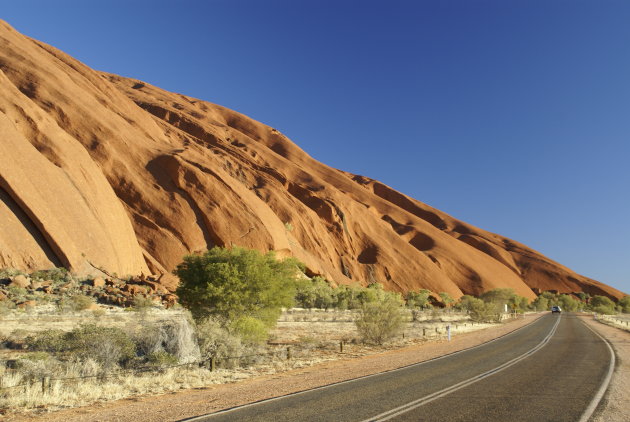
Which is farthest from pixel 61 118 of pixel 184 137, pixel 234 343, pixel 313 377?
pixel 313 377

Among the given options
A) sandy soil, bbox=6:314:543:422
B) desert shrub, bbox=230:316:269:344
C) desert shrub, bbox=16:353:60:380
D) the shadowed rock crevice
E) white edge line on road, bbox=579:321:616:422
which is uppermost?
the shadowed rock crevice

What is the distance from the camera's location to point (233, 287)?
19.1m

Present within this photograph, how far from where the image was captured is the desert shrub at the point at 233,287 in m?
19.0

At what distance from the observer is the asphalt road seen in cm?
794

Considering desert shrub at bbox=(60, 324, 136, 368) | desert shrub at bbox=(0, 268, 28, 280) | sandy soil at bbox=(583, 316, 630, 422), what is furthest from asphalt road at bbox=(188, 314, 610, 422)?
desert shrub at bbox=(0, 268, 28, 280)

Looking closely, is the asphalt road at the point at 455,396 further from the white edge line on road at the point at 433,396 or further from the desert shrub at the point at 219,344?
the desert shrub at the point at 219,344

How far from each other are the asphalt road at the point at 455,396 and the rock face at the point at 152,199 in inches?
1309

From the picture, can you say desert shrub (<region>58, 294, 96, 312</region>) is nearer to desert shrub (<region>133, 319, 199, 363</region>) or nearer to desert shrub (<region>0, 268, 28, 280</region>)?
desert shrub (<region>0, 268, 28, 280</region>)

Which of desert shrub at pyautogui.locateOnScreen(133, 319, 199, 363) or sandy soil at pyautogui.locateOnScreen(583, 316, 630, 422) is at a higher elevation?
sandy soil at pyautogui.locateOnScreen(583, 316, 630, 422)

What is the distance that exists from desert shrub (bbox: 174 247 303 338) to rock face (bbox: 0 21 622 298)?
2221 centimetres

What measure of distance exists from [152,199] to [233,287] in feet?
122

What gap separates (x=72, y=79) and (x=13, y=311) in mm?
47959

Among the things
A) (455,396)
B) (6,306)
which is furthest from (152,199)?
(455,396)

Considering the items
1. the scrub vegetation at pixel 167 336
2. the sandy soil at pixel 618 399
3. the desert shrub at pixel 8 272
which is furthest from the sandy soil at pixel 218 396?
the desert shrub at pixel 8 272
